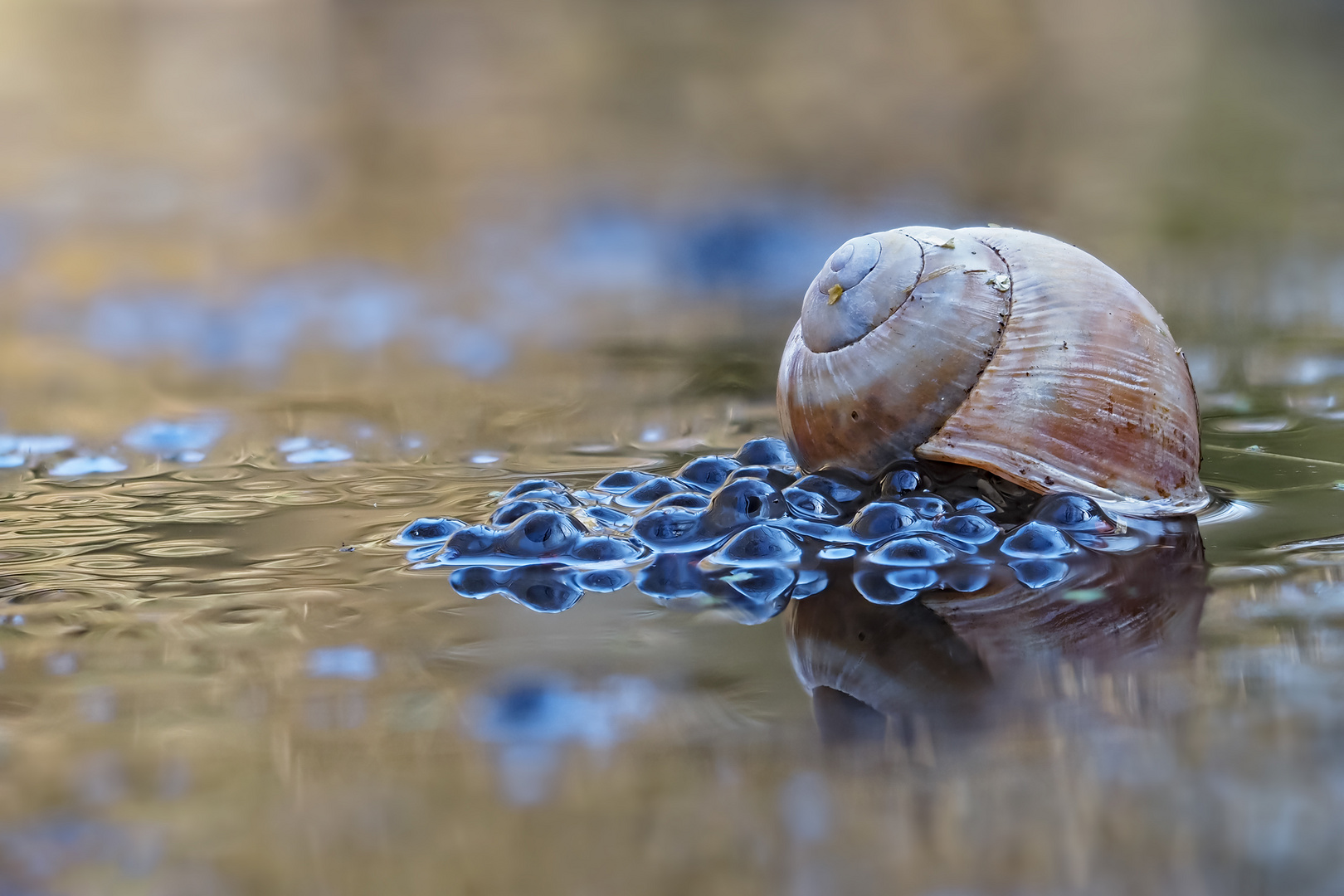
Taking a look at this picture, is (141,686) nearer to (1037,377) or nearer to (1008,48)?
(1037,377)

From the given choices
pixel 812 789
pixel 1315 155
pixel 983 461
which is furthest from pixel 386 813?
pixel 1315 155

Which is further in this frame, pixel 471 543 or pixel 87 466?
pixel 87 466

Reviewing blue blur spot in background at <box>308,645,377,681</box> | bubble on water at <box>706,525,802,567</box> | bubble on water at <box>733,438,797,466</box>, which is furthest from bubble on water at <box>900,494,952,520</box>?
blue blur spot in background at <box>308,645,377,681</box>

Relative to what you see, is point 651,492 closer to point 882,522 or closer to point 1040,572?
point 882,522

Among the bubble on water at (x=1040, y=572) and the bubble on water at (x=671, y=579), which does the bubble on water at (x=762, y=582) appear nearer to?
the bubble on water at (x=671, y=579)

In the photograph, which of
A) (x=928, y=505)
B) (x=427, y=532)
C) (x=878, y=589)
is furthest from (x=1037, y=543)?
(x=427, y=532)

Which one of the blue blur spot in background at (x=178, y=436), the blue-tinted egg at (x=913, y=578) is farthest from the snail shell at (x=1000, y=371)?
the blue blur spot in background at (x=178, y=436)

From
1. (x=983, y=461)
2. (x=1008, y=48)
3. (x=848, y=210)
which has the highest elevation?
(x=1008, y=48)
